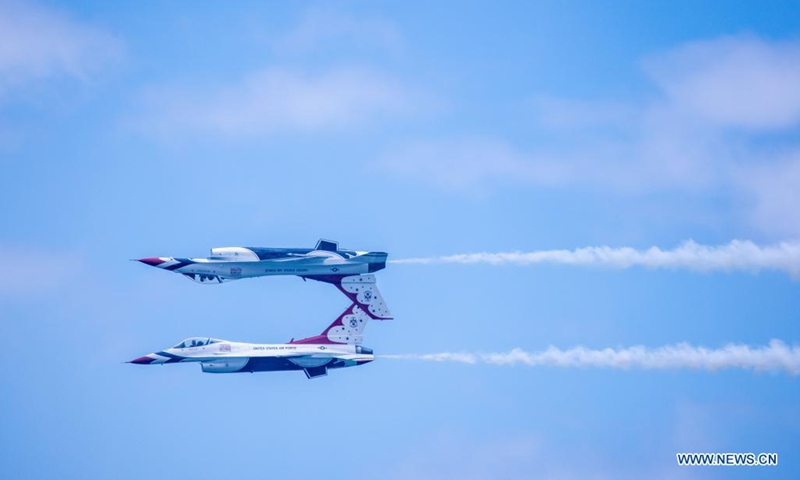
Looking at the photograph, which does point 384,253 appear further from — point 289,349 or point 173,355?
point 173,355

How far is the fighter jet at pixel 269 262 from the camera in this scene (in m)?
67.6

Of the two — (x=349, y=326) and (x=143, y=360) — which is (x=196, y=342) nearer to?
(x=143, y=360)

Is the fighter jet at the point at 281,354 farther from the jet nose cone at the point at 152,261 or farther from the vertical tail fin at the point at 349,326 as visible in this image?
the jet nose cone at the point at 152,261

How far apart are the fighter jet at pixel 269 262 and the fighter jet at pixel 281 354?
58.9 inches

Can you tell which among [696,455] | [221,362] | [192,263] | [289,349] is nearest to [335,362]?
[289,349]

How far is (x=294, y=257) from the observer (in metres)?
67.9

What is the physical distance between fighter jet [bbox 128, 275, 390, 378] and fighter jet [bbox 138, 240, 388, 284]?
4.91 feet

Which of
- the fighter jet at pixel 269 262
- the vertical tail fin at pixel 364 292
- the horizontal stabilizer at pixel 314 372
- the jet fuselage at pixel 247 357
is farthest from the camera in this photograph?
the vertical tail fin at pixel 364 292

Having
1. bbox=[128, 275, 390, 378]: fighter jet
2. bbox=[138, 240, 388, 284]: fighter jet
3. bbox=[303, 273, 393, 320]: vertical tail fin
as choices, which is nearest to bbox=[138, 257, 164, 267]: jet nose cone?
bbox=[138, 240, 388, 284]: fighter jet

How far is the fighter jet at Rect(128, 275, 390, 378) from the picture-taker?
6675 cm

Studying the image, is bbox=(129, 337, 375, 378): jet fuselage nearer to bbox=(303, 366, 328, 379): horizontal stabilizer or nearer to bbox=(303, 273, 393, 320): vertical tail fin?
bbox=(303, 366, 328, 379): horizontal stabilizer

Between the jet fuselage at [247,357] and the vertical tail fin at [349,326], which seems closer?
the jet fuselage at [247,357]

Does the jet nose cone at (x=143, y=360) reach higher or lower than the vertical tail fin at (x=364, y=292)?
lower

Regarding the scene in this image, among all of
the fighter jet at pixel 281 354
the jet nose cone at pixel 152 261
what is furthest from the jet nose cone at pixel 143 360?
the jet nose cone at pixel 152 261
